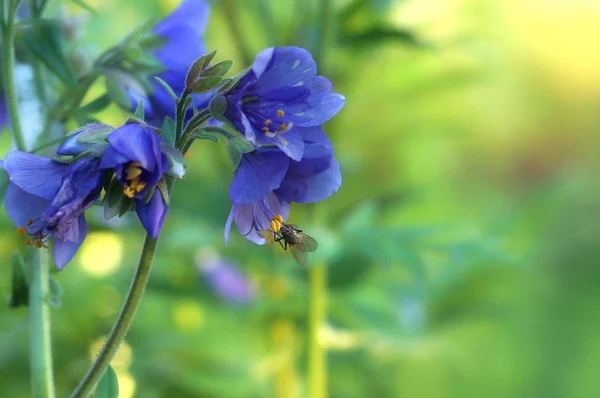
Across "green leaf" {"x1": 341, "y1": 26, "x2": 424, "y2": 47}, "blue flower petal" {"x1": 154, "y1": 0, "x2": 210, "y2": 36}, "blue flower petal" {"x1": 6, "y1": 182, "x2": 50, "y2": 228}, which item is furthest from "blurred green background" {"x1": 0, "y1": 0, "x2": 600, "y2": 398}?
"blue flower petal" {"x1": 6, "y1": 182, "x2": 50, "y2": 228}

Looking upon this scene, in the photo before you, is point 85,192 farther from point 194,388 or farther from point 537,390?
point 537,390

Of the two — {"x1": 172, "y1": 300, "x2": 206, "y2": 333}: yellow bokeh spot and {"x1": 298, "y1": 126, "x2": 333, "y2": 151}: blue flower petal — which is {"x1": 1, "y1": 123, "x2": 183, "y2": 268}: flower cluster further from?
{"x1": 172, "y1": 300, "x2": 206, "y2": 333}: yellow bokeh spot

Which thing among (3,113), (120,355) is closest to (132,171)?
(3,113)

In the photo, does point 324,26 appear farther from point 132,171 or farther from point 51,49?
point 132,171

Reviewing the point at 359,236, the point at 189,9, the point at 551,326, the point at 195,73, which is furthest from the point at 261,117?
the point at 551,326

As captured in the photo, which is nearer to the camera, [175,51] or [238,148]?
[238,148]
